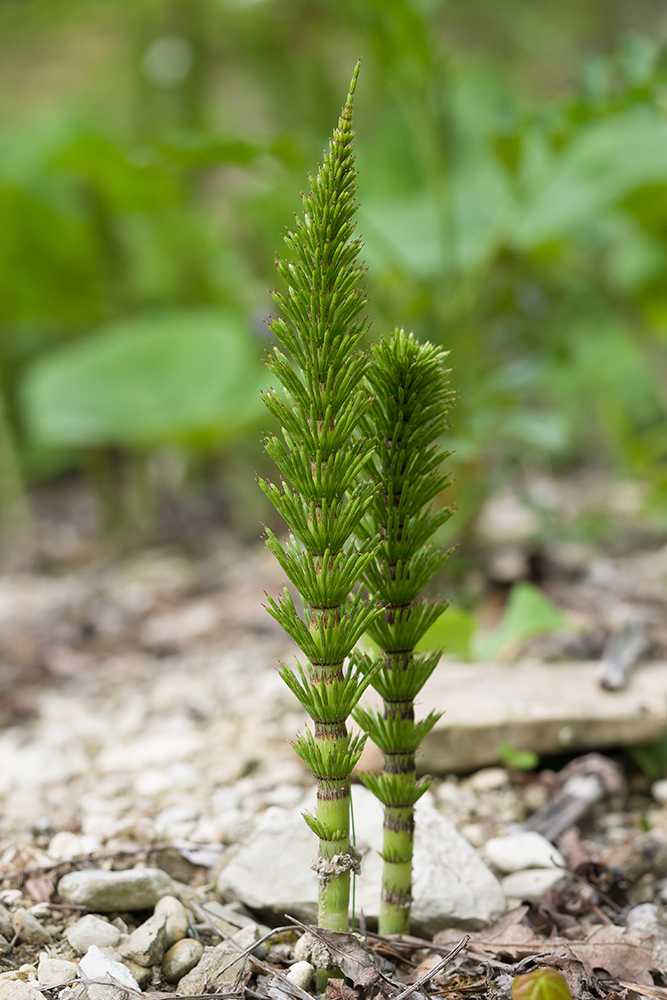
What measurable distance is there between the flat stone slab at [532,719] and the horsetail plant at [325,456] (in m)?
0.46

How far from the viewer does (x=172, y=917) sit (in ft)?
2.49

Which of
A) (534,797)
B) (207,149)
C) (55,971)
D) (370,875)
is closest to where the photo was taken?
(55,971)

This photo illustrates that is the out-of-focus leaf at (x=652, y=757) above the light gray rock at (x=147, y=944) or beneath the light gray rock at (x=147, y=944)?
above

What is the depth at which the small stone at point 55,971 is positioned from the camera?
0.67m

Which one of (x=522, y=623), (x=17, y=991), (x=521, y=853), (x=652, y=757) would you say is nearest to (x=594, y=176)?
(x=522, y=623)

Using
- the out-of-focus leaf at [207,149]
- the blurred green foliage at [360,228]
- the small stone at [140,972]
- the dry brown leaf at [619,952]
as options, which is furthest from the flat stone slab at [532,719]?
the out-of-focus leaf at [207,149]

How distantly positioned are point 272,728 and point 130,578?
1.26 meters

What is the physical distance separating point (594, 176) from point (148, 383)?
1.59m

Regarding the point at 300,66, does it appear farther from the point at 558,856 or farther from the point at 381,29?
the point at 558,856

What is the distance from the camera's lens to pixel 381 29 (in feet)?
5.80

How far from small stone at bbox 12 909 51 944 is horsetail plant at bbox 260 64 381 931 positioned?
0.29 meters

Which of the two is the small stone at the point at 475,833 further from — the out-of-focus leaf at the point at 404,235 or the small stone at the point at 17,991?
the out-of-focus leaf at the point at 404,235

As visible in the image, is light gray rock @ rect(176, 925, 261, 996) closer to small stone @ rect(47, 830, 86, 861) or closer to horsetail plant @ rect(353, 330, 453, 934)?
horsetail plant @ rect(353, 330, 453, 934)

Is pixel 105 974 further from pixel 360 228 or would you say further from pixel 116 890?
pixel 360 228
